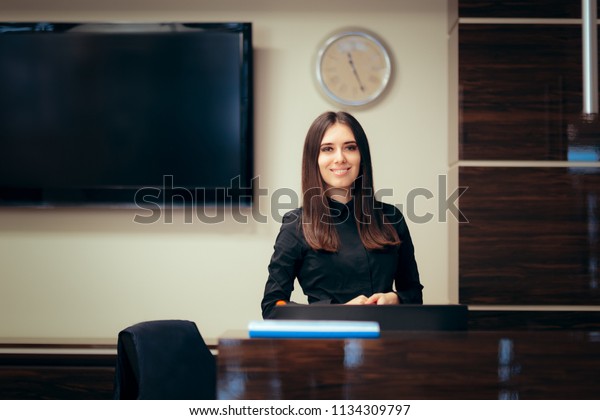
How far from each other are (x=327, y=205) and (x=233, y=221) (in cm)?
151

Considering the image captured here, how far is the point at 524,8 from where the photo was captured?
11.4 feet

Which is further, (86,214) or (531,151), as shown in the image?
(86,214)

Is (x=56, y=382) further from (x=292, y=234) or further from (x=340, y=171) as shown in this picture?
(x=340, y=171)

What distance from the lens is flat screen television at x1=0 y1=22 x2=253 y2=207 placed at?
12.3ft

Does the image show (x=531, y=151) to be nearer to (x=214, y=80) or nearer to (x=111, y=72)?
(x=214, y=80)

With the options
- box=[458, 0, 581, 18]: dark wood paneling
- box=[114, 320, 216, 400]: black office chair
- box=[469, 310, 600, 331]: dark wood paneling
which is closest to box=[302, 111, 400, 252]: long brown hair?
box=[114, 320, 216, 400]: black office chair

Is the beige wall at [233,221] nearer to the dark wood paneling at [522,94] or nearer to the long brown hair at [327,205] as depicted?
the dark wood paneling at [522,94]

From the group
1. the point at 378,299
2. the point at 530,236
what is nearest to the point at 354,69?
the point at 530,236

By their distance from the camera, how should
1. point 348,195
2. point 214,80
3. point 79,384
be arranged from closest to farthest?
point 348,195, point 79,384, point 214,80

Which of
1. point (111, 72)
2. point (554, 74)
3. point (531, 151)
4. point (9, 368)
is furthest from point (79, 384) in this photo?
point (554, 74)

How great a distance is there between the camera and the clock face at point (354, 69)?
3.81 metres

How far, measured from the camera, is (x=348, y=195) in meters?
2.52

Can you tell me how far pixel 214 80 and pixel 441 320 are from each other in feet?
8.43

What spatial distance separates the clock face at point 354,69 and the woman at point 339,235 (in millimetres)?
1360
